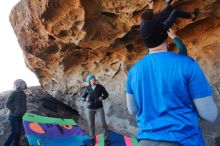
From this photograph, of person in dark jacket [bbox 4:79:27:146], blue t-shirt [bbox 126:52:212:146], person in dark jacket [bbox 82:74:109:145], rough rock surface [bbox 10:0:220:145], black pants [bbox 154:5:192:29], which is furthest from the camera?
person in dark jacket [bbox 82:74:109:145]

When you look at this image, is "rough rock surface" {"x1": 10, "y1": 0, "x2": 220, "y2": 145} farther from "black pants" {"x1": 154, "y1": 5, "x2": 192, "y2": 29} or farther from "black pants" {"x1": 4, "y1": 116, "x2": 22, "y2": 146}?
"black pants" {"x1": 154, "y1": 5, "x2": 192, "y2": 29}

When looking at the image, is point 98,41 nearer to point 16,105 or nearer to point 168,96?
point 16,105

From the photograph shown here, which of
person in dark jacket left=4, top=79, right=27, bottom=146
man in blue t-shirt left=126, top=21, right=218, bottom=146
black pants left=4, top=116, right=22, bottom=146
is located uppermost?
man in blue t-shirt left=126, top=21, right=218, bottom=146

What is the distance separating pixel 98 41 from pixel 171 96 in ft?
21.9

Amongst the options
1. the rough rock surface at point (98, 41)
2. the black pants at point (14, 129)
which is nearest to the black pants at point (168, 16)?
the rough rock surface at point (98, 41)

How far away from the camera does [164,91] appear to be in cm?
218

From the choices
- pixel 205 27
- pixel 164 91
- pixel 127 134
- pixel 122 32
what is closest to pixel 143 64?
pixel 164 91

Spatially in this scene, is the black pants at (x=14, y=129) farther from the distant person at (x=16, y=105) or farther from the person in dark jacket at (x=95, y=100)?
the person in dark jacket at (x=95, y=100)

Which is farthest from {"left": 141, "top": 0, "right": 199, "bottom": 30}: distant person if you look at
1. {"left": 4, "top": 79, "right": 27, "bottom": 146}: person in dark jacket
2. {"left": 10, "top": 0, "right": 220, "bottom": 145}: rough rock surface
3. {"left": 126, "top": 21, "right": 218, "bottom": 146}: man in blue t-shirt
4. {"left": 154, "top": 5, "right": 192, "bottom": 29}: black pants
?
{"left": 4, "top": 79, "right": 27, "bottom": 146}: person in dark jacket

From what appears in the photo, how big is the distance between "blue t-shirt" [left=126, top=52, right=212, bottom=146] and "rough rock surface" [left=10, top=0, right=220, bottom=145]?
4142 millimetres

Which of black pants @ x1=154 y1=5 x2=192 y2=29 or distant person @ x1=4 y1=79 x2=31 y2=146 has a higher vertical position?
black pants @ x1=154 y1=5 x2=192 y2=29

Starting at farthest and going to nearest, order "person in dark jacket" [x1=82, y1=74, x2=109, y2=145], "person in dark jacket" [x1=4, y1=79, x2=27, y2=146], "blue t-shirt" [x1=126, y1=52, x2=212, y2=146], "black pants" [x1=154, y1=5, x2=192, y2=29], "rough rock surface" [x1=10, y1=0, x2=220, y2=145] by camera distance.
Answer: "person in dark jacket" [x1=82, y1=74, x2=109, y2=145]
"person in dark jacket" [x1=4, y1=79, x2=27, y2=146]
"rough rock surface" [x1=10, y1=0, x2=220, y2=145]
"black pants" [x1=154, y1=5, x2=192, y2=29]
"blue t-shirt" [x1=126, y1=52, x2=212, y2=146]

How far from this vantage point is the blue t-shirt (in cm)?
211

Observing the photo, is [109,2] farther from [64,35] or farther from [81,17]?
[64,35]
